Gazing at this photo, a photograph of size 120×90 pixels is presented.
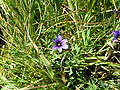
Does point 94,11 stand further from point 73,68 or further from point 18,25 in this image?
point 18,25

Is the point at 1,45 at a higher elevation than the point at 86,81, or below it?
higher

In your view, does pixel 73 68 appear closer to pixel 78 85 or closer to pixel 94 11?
pixel 78 85

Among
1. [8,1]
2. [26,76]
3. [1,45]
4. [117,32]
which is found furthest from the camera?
[1,45]

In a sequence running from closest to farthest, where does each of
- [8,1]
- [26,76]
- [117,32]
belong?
[117,32], [26,76], [8,1]

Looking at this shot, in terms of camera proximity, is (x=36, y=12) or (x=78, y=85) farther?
(x=36, y=12)

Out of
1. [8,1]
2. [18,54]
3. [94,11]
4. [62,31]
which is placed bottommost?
[18,54]

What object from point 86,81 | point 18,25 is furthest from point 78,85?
point 18,25

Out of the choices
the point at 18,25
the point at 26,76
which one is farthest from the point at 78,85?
the point at 18,25
